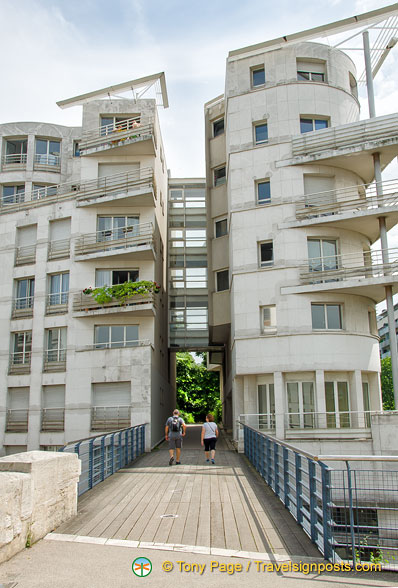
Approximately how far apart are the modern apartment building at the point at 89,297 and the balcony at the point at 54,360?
5 cm

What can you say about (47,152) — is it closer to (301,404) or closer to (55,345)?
(55,345)

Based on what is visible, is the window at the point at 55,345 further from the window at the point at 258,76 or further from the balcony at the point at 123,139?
the window at the point at 258,76

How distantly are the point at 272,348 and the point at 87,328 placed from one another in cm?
949

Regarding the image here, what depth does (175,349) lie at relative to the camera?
35469 mm

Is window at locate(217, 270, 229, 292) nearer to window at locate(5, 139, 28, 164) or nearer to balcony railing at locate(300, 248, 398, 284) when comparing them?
balcony railing at locate(300, 248, 398, 284)

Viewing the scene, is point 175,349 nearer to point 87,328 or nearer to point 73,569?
point 87,328

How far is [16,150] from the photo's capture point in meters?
34.8

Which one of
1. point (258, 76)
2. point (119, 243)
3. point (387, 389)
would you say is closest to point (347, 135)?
point (258, 76)

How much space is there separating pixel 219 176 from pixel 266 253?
7.21 metres

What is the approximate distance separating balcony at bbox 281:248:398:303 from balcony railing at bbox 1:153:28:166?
2090 cm

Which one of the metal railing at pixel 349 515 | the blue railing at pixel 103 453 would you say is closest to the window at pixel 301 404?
the blue railing at pixel 103 453

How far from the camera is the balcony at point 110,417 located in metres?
24.2

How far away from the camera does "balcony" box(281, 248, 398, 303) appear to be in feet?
70.2

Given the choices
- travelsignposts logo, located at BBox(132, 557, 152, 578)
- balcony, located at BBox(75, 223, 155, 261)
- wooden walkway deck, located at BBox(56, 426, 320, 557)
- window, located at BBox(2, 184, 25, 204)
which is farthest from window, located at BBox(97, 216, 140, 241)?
travelsignposts logo, located at BBox(132, 557, 152, 578)
